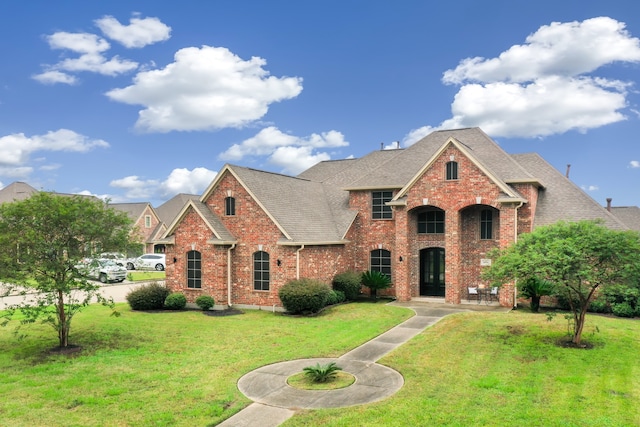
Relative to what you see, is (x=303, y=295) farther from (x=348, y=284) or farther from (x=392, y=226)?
(x=392, y=226)

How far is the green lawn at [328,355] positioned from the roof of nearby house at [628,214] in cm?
2267

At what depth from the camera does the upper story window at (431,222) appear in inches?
948

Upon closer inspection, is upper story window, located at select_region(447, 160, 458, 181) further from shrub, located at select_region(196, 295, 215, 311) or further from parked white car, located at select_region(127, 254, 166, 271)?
parked white car, located at select_region(127, 254, 166, 271)

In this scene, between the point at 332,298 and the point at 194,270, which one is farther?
the point at 194,270

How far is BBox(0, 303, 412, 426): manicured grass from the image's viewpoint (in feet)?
32.1

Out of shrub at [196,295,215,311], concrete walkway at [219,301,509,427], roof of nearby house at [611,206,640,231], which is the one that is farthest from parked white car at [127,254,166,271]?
roof of nearby house at [611,206,640,231]

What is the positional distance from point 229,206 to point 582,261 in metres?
15.4

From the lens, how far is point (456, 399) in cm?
1002

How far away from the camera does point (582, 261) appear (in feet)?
44.3

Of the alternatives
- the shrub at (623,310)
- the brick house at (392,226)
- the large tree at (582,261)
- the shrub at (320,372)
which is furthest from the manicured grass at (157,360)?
the shrub at (623,310)

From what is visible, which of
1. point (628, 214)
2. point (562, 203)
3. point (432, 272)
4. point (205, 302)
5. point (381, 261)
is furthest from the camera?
point (628, 214)

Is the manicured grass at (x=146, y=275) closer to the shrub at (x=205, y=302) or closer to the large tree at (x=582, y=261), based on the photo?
the shrub at (x=205, y=302)

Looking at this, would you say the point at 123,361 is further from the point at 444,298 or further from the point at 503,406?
the point at 444,298

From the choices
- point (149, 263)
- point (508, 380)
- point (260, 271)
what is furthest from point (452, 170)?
point (149, 263)
